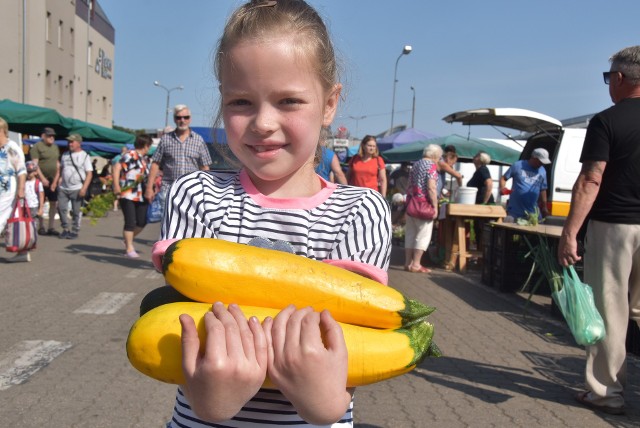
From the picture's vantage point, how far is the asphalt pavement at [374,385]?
4.12 m

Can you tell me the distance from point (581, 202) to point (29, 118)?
12.6m

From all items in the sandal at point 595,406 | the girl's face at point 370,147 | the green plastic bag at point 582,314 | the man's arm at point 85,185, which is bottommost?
the sandal at point 595,406

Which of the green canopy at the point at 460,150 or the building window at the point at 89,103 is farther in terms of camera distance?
the building window at the point at 89,103

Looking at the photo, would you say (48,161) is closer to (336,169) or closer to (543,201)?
(336,169)

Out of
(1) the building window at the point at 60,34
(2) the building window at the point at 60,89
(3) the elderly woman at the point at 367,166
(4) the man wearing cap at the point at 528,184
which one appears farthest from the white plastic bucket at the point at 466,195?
(1) the building window at the point at 60,34

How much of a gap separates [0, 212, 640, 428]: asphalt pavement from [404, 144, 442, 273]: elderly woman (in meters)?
1.99

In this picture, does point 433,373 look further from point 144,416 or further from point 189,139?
point 189,139

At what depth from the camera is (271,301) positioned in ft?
4.38

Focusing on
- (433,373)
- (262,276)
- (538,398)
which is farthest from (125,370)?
(262,276)

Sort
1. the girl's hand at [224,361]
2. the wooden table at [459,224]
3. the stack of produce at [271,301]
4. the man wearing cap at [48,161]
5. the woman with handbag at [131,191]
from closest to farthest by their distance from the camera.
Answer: the girl's hand at [224,361] < the stack of produce at [271,301] < the woman with handbag at [131,191] < the wooden table at [459,224] < the man wearing cap at [48,161]

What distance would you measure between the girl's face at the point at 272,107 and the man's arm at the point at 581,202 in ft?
10.6

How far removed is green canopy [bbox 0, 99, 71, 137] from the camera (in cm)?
1395

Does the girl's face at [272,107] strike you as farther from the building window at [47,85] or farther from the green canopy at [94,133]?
the building window at [47,85]

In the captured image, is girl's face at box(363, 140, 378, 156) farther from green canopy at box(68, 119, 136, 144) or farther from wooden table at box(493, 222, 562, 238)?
green canopy at box(68, 119, 136, 144)
